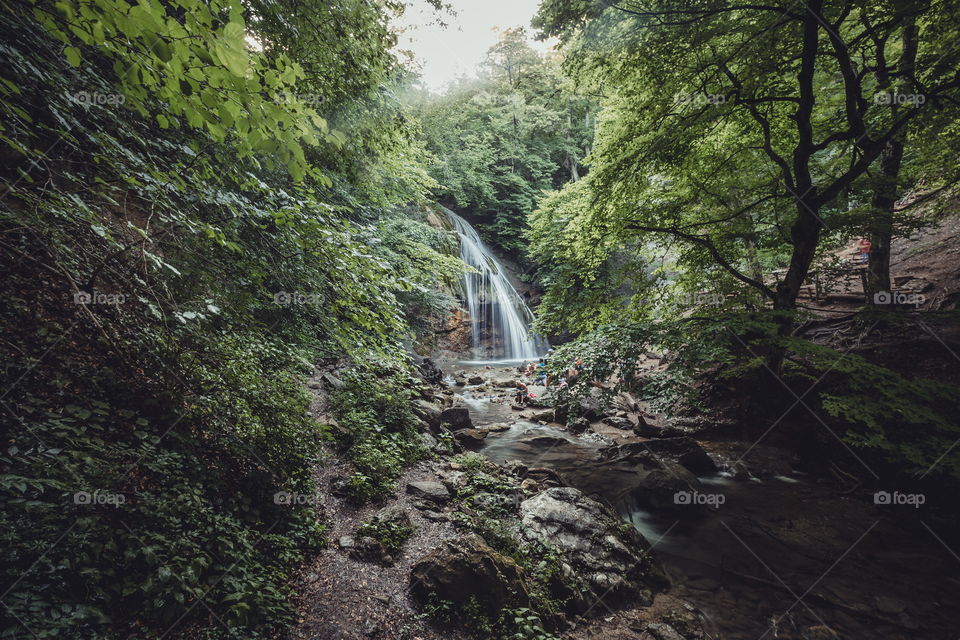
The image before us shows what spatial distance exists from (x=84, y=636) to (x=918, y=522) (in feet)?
30.3

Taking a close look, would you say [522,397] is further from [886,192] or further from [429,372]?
[886,192]

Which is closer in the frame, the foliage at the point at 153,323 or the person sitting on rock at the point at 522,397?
the foliage at the point at 153,323

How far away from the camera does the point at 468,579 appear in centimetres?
323

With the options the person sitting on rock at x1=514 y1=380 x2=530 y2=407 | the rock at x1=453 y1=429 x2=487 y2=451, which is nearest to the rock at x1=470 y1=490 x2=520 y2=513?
the rock at x1=453 y1=429 x2=487 y2=451

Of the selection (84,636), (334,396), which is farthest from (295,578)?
(334,396)

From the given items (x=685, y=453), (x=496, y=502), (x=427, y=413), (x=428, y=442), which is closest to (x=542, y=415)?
(x=685, y=453)

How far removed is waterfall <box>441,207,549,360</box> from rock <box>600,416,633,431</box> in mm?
9813

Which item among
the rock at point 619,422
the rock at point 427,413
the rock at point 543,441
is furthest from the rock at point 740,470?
the rock at point 427,413

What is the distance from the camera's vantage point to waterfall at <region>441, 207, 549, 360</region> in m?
19.6

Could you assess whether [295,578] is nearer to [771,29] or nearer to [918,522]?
[771,29]

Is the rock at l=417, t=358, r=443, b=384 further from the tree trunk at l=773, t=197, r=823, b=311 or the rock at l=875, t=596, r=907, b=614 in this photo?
the rock at l=875, t=596, r=907, b=614

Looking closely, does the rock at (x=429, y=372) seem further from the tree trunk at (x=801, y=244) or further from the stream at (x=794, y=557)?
the tree trunk at (x=801, y=244)

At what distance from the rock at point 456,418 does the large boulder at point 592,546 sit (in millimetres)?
3862

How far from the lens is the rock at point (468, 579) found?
317 centimetres
